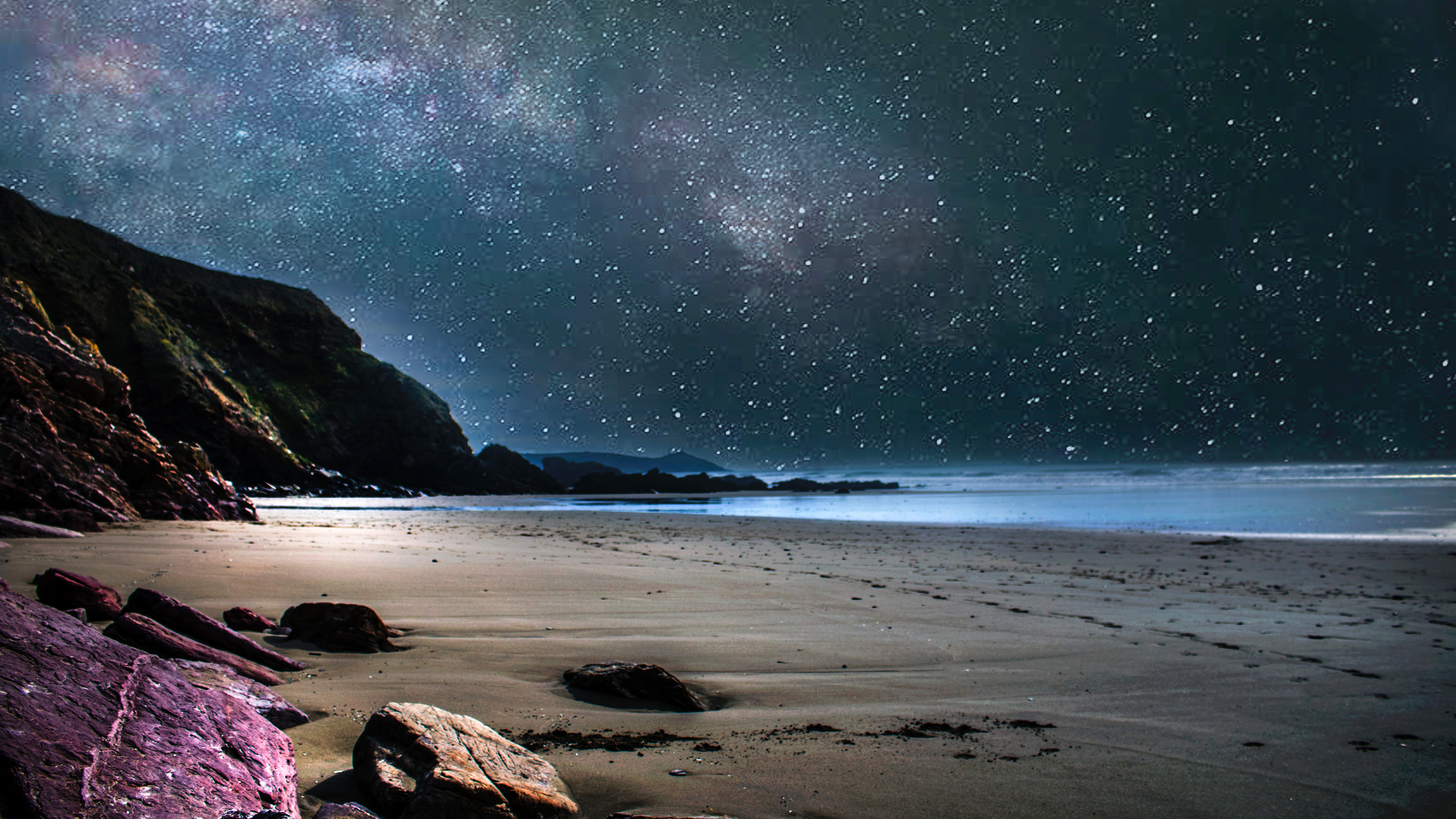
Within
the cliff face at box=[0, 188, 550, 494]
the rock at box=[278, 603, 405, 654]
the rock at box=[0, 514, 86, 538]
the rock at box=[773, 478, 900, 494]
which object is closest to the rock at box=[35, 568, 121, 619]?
the rock at box=[278, 603, 405, 654]

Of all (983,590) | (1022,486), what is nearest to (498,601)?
(983,590)

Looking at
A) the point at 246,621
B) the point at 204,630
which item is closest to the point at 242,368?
the point at 246,621

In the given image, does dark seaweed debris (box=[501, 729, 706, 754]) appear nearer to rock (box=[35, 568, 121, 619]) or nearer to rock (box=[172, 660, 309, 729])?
rock (box=[172, 660, 309, 729])

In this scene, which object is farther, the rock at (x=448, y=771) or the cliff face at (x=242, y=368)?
the cliff face at (x=242, y=368)

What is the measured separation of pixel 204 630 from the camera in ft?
10.7

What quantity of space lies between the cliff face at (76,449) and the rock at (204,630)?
21.1ft

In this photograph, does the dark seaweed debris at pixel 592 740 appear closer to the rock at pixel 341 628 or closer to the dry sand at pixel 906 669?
the dry sand at pixel 906 669

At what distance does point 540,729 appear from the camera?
2.78 metres

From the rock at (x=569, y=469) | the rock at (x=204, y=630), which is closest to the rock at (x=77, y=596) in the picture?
the rock at (x=204, y=630)

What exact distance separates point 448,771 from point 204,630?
7.14 feet

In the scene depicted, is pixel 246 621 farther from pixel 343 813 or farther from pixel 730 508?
pixel 730 508

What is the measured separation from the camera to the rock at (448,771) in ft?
5.94

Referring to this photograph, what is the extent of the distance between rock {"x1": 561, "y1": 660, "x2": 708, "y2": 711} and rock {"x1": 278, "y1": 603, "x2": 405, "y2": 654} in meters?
1.33

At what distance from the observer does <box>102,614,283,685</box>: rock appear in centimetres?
275
